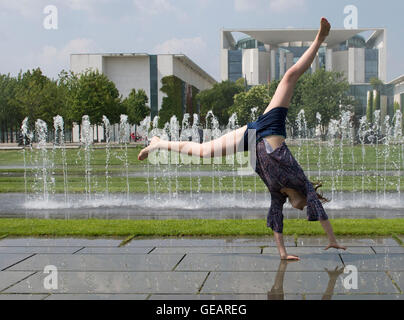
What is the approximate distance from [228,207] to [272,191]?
4.61 m

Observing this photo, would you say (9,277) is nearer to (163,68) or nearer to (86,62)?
(163,68)

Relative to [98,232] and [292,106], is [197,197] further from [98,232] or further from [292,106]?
[292,106]

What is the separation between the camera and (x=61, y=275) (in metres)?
4.72

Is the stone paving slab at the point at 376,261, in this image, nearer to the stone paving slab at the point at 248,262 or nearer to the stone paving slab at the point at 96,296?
the stone paving slab at the point at 248,262

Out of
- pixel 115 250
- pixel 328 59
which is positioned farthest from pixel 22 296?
pixel 328 59

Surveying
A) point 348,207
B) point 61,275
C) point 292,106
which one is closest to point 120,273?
point 61,275

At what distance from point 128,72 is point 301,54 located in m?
45.9

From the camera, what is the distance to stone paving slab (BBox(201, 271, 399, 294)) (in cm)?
413

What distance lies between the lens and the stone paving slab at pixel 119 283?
4.20 meters

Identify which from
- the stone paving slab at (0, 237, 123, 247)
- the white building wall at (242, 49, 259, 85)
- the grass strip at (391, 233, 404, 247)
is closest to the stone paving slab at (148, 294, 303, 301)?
the stone paving slab at (0, 237, 123, 247)

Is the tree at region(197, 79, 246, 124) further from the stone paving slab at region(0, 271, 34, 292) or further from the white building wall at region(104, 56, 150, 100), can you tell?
the stone paving slab at region(0, 271, 34, 292)

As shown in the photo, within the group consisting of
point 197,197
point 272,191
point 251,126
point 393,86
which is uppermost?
point 393,86

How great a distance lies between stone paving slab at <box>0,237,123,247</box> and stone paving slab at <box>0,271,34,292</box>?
4.43 ft

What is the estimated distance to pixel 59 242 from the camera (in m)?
6.43
